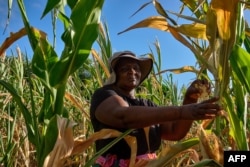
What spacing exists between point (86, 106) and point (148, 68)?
45 cm

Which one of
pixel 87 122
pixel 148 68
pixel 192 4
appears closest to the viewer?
pixel 192 4

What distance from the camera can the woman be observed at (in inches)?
32.7

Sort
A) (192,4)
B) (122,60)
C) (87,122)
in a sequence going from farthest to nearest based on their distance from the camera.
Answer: (87,122) < (122,60) < (192,4)

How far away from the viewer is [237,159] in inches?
32.2

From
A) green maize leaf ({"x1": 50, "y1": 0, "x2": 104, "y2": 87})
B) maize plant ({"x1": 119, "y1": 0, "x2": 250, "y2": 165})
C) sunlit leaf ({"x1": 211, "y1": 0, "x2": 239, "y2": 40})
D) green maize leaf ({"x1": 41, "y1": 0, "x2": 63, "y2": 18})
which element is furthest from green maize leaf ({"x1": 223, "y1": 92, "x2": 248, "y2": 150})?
green maize leaf ({"x1": 41, "y1": 0, "x2": 63, "y2": 18})

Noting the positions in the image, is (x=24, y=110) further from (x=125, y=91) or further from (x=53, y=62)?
(x=125, y=91)

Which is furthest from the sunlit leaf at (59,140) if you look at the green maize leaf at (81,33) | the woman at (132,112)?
the woman at (132,112)

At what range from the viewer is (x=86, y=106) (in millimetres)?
1726

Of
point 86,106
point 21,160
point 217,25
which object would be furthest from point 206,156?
point 86,106

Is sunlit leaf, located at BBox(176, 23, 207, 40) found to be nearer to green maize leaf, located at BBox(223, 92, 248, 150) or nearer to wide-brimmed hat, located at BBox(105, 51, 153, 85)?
green maize leaf, located at BBox(223, 92, 248, 150)

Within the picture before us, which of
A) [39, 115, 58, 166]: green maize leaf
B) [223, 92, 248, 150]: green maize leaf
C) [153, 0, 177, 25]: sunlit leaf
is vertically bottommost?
[223, 92, 248, 150]: green maize leaf

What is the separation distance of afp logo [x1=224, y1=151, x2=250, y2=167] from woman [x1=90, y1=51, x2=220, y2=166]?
0.40ft

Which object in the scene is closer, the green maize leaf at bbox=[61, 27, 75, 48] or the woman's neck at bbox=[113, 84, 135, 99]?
the green maize leaf at bbox=[61, 27, 75, 48]

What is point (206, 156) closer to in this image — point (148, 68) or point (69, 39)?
point (69, 39)
